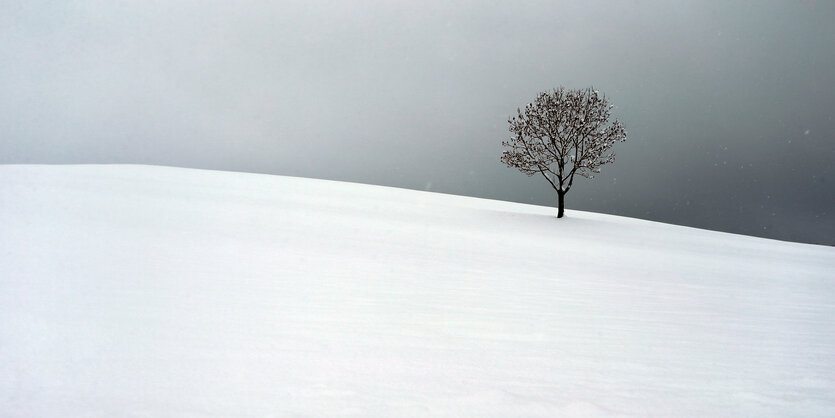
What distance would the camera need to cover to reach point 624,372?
3.20 meters

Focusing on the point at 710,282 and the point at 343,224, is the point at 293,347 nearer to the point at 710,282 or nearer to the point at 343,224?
the point at 710,282

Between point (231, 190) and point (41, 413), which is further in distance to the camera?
point (231, 190)

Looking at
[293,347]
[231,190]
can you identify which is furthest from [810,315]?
[231,190]

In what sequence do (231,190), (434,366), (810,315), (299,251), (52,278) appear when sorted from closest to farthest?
(434,366), (52,278), (810,315), (299,251), (231,190)

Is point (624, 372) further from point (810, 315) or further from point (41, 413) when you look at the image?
point (810, 315)

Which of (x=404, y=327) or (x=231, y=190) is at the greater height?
(x=231, y=190)

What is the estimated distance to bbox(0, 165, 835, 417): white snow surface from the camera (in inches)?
100

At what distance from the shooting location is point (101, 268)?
5.35m

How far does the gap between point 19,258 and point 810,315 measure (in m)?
9.07

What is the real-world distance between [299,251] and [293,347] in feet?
14.6

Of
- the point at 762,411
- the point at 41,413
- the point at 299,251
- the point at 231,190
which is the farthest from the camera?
the point at 231,190

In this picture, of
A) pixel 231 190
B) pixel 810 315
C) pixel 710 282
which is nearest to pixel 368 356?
pixel 810 315

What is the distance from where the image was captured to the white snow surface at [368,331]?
2.55 meters

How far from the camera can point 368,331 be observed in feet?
12.2
